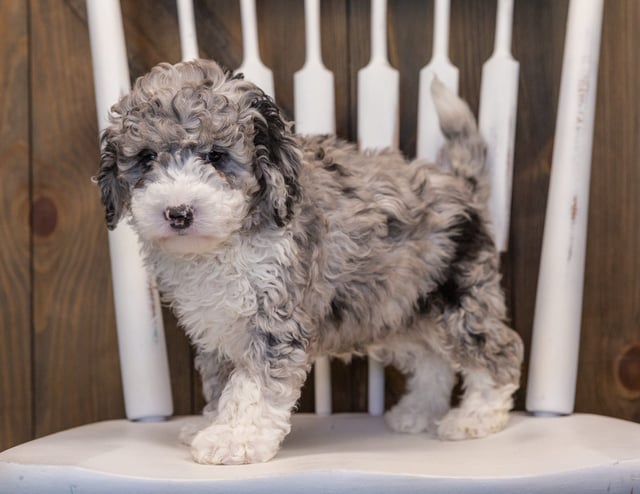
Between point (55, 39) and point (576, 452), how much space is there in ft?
3.80

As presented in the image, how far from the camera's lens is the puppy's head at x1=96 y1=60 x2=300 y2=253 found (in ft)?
3.48

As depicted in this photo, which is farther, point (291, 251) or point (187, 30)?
point (187, 30)

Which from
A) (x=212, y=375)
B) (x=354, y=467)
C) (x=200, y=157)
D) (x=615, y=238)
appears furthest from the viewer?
(x=615, y=238)

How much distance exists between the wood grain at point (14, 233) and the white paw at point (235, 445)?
662mm

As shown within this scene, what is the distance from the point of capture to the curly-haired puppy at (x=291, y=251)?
109 cm

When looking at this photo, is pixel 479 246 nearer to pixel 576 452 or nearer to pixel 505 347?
pixel 505 347

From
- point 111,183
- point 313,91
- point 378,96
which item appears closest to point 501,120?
point 378,96

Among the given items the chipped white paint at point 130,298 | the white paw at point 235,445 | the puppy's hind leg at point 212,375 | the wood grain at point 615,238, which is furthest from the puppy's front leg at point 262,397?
the wood grain at point 615,238

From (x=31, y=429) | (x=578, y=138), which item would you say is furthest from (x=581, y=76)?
(x=31, y=429)

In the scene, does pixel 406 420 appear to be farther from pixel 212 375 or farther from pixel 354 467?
pixel 354 467

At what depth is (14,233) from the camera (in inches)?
64.5

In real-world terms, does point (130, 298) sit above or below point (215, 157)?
below

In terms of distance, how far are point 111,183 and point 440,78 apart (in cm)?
58

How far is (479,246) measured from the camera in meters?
1.35
